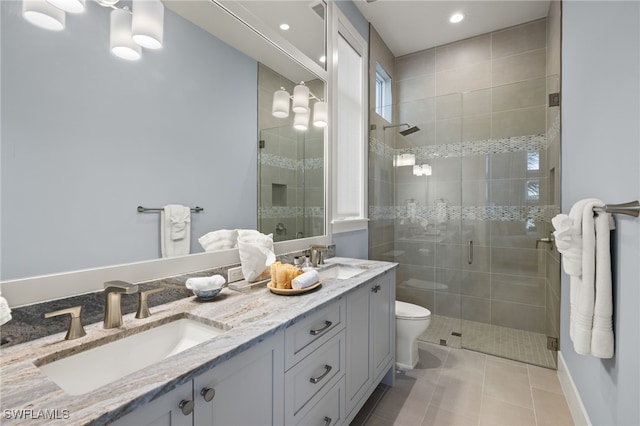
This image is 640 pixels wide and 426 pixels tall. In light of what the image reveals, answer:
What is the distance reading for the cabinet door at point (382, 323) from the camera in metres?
1.80

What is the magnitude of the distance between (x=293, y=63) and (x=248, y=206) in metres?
1.03

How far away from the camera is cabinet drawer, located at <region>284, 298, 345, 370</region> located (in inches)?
42.9

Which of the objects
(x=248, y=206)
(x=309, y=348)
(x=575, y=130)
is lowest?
(x=309, y=348)

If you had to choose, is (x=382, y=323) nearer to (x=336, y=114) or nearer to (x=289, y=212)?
(x=289, y=212)

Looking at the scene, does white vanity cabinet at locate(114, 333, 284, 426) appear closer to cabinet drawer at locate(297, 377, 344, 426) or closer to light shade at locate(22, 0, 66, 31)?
cabinet drawer at locate(297, 377, 344, 426)

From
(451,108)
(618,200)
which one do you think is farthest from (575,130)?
(451,108)

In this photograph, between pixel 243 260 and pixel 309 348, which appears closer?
pixel 309 348

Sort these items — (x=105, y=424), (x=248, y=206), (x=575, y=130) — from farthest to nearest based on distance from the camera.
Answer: (x=575, y=130)
(x=248, y=206)
(x=105, y=424)

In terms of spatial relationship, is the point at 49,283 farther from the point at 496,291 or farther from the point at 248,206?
the point at 496,291

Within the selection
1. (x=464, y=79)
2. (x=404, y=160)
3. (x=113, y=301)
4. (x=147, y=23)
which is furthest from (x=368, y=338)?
(x=464, y=79)

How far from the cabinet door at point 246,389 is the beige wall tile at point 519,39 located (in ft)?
11.7

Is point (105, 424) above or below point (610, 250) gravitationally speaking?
below

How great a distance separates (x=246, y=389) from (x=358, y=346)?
843mm

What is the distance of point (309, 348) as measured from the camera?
1190 mm
